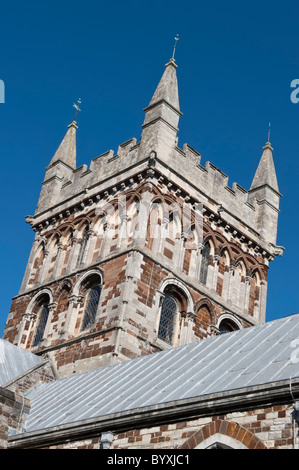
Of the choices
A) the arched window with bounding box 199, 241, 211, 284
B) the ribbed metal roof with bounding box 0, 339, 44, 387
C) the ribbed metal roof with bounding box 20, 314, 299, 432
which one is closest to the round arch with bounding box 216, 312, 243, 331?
the arched window with bounding box 199, 241, 211, 284

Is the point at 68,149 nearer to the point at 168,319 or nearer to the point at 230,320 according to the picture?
the point at 168,319

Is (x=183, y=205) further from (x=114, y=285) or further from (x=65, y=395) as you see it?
(x=65, y=395)

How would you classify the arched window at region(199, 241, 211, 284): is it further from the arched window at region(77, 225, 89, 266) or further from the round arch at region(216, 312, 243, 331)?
the arched window at region(77, 225, 89, 266)

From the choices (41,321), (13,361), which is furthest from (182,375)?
(41,321)

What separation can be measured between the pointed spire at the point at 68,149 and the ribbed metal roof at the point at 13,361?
33.7ft

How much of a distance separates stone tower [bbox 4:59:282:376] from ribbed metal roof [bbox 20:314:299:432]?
4.81 metres

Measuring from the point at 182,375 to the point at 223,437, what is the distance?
376 centimetres

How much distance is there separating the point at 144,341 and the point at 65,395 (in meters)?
5.54

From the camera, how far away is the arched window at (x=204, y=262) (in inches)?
1217

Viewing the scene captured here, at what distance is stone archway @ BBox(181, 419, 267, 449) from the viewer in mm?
13984

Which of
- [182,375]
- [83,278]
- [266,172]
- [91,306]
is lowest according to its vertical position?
[182,375]

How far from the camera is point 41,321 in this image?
31.2 metres

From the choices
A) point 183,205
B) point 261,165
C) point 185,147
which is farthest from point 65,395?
point 261,165

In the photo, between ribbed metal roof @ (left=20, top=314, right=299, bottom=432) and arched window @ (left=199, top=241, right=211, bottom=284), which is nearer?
ribbed metal roof @ (left=20, top=314, right=299, bottom=432)
